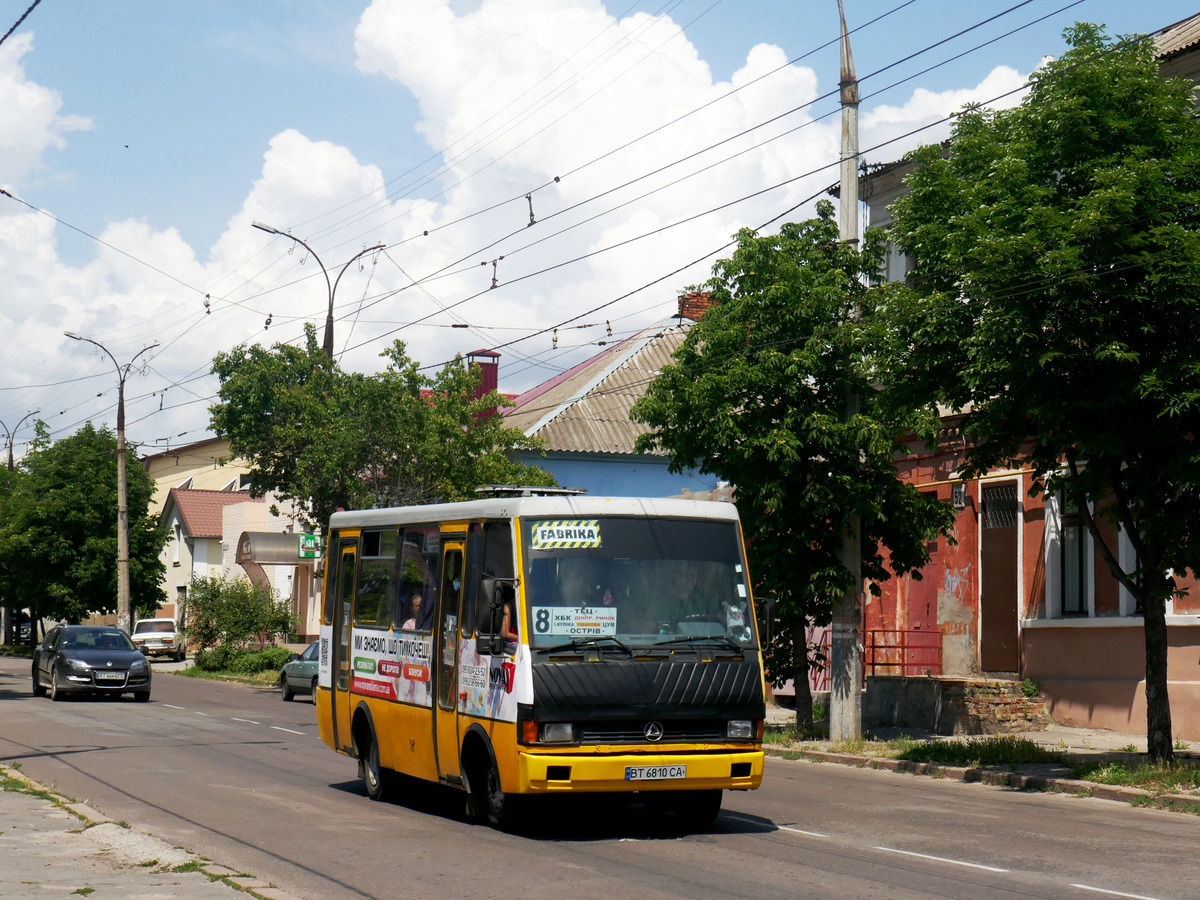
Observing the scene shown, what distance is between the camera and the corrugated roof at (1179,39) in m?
19.8

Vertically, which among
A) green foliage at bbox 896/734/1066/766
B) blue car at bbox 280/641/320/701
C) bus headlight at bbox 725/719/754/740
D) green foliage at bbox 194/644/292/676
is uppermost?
bus headlight at bbox 725/719/754/740

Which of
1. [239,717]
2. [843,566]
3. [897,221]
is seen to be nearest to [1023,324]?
[897,221]

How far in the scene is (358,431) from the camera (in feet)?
103

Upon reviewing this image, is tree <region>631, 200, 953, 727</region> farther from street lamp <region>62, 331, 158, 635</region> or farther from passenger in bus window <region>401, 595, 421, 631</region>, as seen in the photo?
street lamp <region>62, 331, 158, 635</region>

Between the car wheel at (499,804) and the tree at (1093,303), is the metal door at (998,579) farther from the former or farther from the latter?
the car wheel at (499,804)

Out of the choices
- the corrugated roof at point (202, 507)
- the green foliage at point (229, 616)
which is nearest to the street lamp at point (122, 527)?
the green foliage at point (229, 616)

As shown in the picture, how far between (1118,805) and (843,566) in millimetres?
6712

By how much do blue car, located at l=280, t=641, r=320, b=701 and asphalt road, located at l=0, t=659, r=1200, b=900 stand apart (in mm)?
13599

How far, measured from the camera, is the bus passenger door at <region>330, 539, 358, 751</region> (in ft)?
46.8

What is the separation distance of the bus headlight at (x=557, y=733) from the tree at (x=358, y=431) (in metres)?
21.2

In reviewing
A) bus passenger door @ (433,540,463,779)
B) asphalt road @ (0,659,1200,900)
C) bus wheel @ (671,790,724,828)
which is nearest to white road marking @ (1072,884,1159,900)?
asphalt road @ (0,659,1200,900)

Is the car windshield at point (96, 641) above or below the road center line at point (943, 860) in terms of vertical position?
above

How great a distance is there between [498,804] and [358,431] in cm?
2086

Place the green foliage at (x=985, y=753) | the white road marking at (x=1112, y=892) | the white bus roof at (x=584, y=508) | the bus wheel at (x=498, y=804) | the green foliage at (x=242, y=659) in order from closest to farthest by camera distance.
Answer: the white road marking at (x=1112, y=892)
the bus wheel at (x=498, y=804)
the white bus roof at (x=584, y=508)
the green foliage at (x=985, y=753)
the green foliage at (x=242, y=659)
